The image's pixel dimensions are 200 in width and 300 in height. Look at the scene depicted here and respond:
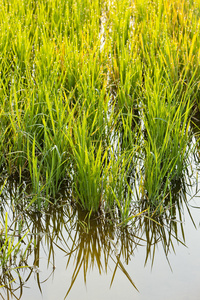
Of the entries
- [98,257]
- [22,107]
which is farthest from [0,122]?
[98,257]

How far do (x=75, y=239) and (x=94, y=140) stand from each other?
63 centimetres

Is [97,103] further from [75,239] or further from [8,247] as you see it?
[8,247]

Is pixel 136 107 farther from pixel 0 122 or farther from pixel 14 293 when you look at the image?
pixel 14 293

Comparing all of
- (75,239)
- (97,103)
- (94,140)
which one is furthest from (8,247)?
(97,103)

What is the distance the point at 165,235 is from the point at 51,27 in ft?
7.41

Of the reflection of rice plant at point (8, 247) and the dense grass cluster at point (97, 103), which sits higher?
the dense grass cluster at point (97, 103)

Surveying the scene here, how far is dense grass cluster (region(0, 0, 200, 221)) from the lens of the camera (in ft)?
8.53

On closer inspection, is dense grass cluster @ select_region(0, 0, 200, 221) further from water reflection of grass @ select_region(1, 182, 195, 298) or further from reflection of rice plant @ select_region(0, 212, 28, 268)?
reflection of rice plant @ select_region(0, 212, 28, 268)

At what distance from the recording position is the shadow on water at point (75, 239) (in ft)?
7.25

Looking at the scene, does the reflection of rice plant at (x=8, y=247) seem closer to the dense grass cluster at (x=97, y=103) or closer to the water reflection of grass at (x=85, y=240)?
the water reflection of grass at (x=85, y=240)

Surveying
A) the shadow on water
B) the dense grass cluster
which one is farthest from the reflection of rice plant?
the dense grass cluster

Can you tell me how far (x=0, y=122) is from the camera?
2.96 m

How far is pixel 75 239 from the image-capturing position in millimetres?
2420

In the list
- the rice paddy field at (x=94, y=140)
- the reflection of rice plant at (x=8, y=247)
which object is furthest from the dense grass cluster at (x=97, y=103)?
the reflection of rice plant at (x=8, y=247)
